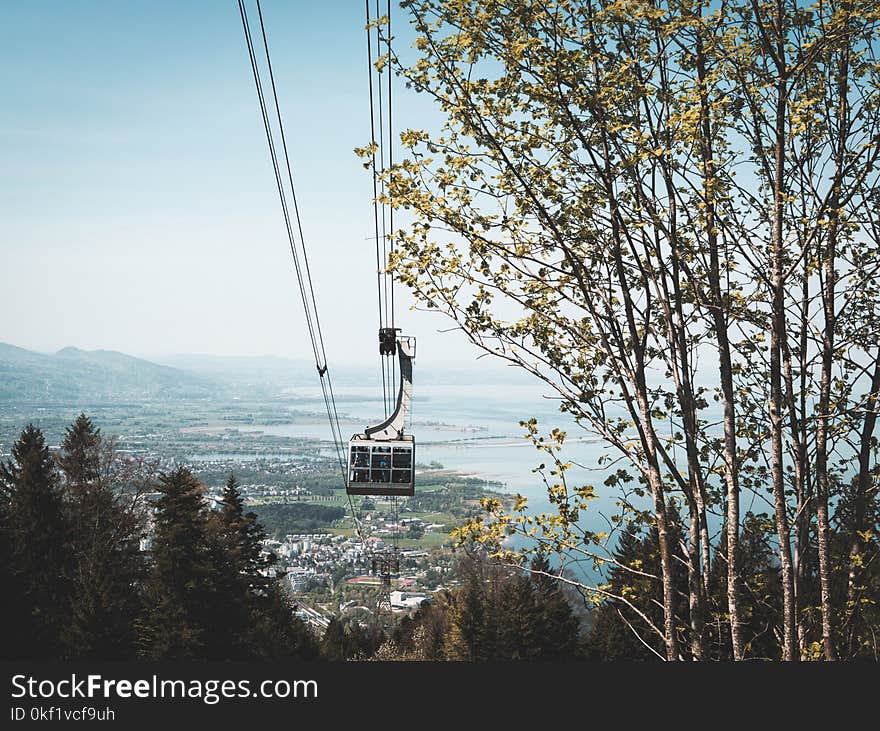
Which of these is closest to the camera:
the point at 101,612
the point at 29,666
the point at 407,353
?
the point at 29,666

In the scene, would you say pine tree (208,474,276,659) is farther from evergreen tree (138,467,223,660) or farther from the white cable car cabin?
the white cable car cabin

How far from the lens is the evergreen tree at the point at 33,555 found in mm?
21812

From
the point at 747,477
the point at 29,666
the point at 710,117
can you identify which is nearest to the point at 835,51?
the point at 710,117

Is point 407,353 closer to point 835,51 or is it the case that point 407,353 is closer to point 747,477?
point 747,477

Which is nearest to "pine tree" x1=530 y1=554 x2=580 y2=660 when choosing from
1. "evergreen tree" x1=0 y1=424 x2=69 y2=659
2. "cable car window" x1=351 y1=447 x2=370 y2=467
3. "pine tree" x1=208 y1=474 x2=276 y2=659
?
"pine tree" x1=208 y1=474 x2=276 y2=659

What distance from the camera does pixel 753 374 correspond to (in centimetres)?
657

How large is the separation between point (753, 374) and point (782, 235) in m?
1.26

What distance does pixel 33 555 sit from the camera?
2431 cm

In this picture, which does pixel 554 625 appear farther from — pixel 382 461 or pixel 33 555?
pixel 382 461

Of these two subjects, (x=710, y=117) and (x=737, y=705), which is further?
(x=710, y=117)

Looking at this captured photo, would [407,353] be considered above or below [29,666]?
above

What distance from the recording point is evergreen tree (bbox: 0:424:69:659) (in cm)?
2181

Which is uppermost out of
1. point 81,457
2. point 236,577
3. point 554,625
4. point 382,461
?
point 81,457

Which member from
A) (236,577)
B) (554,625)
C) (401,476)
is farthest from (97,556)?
(554,625)
